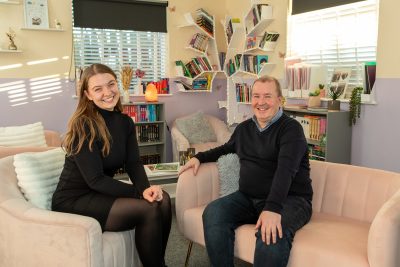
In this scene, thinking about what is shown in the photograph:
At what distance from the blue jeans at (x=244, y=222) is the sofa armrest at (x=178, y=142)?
2326 mm

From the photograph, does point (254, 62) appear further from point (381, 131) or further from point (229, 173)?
point (229, 173)

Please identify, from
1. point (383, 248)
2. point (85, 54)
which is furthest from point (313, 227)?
point (85, 54)

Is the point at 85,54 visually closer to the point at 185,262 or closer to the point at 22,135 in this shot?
the point at 22,135

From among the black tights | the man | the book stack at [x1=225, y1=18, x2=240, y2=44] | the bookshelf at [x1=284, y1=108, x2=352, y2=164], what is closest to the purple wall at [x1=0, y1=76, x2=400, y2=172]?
the bookshelf at [x1=284, y1=108, x2=352, y2=164]

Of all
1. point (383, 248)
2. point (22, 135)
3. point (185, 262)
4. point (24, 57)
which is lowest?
Result: point (185, 262)

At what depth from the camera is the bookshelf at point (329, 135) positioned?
3.51 metres

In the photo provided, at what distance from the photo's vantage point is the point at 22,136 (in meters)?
3.43

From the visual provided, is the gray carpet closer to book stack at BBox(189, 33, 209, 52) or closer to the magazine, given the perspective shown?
the magazine

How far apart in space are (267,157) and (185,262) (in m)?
0.85

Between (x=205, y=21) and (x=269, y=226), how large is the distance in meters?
3.91

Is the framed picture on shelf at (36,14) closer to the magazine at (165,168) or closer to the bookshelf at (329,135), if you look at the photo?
the magazine at (165,168)

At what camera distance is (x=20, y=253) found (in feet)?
5.79

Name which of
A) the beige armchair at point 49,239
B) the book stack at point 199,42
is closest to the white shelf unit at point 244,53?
the book stack at point 199,42

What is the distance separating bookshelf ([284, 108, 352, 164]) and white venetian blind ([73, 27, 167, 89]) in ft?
7.27
